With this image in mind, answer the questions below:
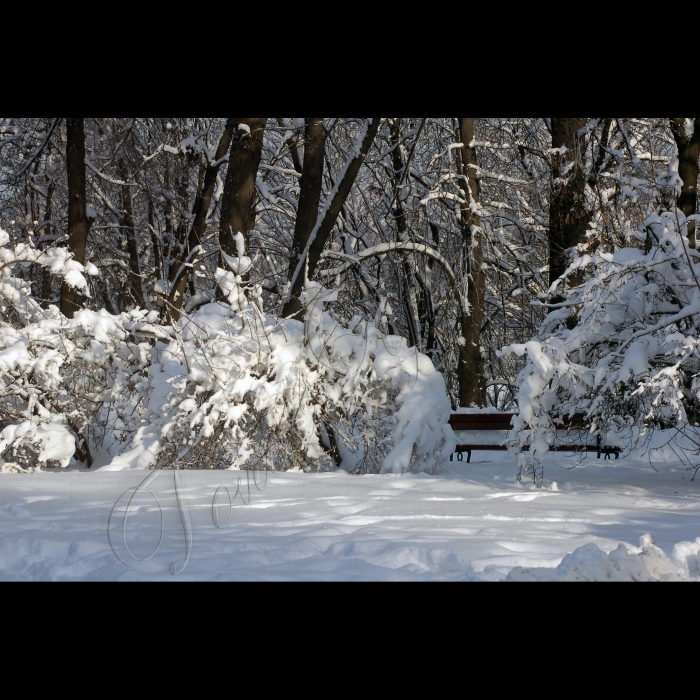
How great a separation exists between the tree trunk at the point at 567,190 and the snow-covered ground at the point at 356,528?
4.06 metres

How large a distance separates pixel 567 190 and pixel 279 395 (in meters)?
4.92

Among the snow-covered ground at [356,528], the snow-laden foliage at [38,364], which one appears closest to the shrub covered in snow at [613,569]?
the snow-covered ground at [356,528]

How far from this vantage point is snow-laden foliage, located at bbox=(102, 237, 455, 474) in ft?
23.3

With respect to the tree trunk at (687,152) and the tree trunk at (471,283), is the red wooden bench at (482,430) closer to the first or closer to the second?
the tree trunk at (471,283)

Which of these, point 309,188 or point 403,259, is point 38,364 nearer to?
point 309,188

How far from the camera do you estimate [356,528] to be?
4258 millimetres

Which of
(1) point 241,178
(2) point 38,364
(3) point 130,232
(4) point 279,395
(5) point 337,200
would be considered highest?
(3) point 130,232

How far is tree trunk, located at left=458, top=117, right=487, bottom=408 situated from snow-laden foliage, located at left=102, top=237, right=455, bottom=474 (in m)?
4.90

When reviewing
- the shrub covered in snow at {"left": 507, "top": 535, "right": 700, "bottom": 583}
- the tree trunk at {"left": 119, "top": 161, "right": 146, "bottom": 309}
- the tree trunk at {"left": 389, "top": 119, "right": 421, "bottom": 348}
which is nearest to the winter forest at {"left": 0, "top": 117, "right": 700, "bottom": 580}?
the shrub covered in snow at {"left": 507, "top": 535, "right": 700, "bottom": 583}

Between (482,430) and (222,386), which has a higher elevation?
(222,386)

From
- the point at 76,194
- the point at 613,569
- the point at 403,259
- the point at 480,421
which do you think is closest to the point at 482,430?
the point at 480,421
